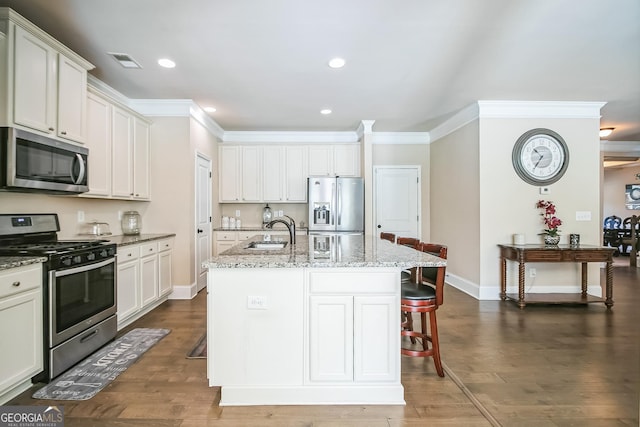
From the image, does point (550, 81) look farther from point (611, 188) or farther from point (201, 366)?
point (611, 188)

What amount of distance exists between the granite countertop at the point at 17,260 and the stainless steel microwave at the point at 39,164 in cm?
53

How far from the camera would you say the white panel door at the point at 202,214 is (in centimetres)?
463

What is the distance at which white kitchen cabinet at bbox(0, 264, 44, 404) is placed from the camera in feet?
6.24

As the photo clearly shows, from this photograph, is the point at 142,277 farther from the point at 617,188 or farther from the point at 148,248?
the point at 617,188

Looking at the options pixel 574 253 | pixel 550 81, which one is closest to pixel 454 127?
pixel 550 81

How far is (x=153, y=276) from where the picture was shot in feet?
12.4

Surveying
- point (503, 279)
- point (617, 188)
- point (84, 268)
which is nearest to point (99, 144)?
point (84, 268)

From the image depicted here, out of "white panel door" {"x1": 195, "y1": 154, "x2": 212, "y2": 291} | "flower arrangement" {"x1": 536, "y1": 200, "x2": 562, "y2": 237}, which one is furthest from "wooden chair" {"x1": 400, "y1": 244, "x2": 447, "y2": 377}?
"white panel door" {"x1": 195, "y1": 154, "x2": 212, "y2": 291}

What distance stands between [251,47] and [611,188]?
37.4ft

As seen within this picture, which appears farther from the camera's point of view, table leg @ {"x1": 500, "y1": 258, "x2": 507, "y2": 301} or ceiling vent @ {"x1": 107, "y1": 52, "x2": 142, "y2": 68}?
table leg @ {"x1": 500, "y1": 258, "x2": 507, "y2": 301}

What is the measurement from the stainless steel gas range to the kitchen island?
1168 millimetres

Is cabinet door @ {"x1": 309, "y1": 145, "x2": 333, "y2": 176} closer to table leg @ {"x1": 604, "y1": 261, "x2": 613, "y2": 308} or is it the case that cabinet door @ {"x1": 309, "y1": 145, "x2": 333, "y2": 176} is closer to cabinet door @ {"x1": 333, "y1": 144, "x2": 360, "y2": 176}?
cabinet door @ {"x1": 333, "y1": 144, "x2": 360, "y2": 176}

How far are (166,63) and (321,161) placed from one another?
301 cm

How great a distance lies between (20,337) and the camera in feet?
6.57
